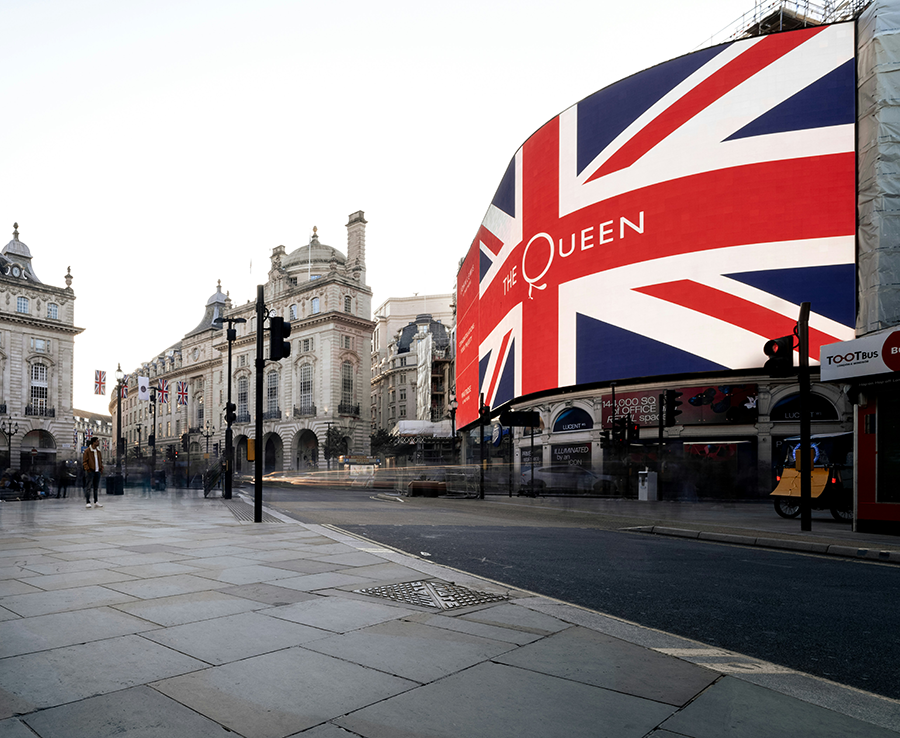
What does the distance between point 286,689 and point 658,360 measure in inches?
1264

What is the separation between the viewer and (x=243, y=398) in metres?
80.2

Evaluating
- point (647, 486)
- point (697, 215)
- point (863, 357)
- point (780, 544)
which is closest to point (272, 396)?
point (697, 215)

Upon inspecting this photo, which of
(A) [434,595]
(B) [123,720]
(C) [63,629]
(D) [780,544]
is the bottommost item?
(D) [780,544]

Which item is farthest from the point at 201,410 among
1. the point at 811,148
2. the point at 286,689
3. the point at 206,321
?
the point at 286,689

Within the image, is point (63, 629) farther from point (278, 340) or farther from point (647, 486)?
point (647, 486)

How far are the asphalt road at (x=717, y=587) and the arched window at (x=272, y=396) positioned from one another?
6530 cm

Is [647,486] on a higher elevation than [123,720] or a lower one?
lower

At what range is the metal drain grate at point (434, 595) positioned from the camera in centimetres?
555

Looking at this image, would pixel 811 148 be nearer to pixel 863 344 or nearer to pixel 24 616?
pixel 863 344

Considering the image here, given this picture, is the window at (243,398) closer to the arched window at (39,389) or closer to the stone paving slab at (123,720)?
the arched window at (39,389)

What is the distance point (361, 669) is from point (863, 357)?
12.8 meters

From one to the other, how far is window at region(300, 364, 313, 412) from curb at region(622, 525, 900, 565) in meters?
60.5

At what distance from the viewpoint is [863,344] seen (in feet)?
43.2

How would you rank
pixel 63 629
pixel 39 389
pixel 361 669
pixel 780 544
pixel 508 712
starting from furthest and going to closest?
pixel 39 389 < pixel 780 544 < pixel 63 629 < pixel 361 669 < pixel 508 712
